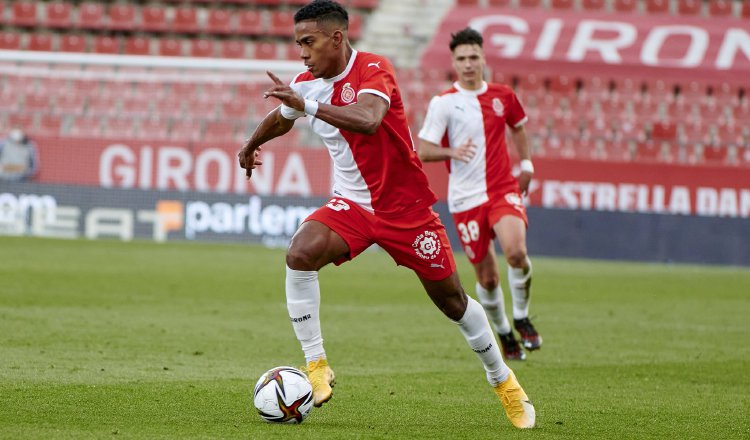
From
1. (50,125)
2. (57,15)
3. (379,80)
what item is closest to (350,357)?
(379,80)

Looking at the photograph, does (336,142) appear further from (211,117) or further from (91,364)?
(211,117)

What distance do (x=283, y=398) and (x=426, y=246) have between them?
3.70 feet

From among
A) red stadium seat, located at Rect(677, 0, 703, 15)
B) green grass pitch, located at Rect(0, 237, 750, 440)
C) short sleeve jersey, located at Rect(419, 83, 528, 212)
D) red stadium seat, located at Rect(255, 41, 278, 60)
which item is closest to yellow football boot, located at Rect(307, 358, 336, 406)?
green grass pitch, located at Rect(0, 237, 750, 440)

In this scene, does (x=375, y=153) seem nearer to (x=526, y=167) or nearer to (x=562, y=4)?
(x=526, y=167)

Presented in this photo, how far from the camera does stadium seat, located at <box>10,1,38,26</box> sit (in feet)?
98.4

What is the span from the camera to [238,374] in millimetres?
8312

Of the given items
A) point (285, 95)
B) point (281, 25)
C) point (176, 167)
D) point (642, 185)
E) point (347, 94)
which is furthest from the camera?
point (281, 25)

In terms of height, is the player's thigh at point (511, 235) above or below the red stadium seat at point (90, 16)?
above

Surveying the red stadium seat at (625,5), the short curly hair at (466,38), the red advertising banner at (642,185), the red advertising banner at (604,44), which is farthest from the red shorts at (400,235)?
the red stadium seat at (625,5)

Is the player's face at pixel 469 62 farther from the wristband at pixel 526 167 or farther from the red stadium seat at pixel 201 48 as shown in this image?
the red stadium seat at pixel 201 48

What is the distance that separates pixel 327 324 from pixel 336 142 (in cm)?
517

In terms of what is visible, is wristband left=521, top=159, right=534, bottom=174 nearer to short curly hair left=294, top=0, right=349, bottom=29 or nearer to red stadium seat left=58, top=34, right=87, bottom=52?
Answer: short curly hair left=294, top=0, right=349, bottom=29

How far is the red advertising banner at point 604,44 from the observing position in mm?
29016

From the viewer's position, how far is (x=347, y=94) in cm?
661
